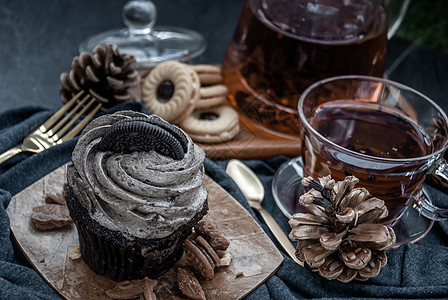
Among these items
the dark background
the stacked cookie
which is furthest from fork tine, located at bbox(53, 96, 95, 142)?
the dark background

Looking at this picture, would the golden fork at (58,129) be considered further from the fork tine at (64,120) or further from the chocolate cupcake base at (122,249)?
the chocolate cupcake base at (122,249)

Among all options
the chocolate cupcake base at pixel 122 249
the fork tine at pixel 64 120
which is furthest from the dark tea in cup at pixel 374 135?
the fork tine at pixel 64 120

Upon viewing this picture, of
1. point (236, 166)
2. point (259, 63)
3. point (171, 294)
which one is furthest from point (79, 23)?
point (171, 294)

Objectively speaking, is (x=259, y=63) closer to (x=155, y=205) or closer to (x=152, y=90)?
(x=152, y=90)

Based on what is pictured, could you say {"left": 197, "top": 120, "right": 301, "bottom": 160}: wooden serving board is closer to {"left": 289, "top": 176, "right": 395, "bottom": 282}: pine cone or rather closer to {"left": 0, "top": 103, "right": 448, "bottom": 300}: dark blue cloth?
{"left": 0, "top": 103, "right": 448, "bottom": 300}: dark blue cloth

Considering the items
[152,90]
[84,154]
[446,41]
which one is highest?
[84,154]
